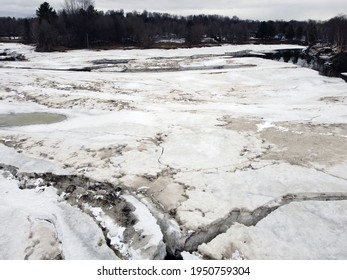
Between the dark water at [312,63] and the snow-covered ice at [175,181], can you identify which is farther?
the dark water at [312,63]

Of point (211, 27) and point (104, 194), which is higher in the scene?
point (211, 27)

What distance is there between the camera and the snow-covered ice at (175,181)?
15.0 ft

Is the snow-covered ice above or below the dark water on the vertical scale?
below

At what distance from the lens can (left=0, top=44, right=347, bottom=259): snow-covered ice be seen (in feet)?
15.0

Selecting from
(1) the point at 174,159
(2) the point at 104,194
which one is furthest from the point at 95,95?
(2) the point at 104,194

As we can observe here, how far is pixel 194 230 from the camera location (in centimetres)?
476

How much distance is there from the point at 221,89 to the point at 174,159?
1021cm

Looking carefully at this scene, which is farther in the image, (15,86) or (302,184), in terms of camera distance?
(15,86)

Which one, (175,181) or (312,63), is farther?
(312,63)

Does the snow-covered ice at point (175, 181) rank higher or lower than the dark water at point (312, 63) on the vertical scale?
lower

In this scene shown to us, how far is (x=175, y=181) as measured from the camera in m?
6.16

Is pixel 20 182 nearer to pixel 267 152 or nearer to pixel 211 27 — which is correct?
pixel 267 152

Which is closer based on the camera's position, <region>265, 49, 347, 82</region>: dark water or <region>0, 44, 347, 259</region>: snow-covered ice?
<region>0, 44, 347, 259</region>: snow-covered ice

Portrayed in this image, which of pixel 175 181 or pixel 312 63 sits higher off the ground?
pixel 312 63
